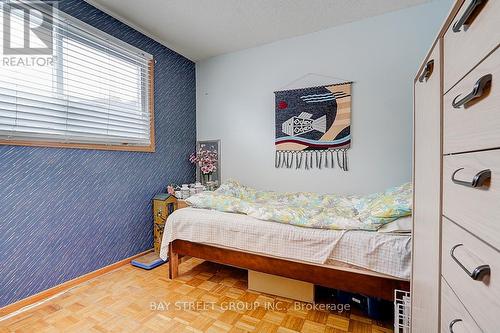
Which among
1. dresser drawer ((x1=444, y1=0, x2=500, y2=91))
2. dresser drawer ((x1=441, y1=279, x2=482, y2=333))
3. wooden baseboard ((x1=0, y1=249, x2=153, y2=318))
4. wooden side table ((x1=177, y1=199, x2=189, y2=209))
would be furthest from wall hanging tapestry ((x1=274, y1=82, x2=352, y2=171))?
wooden baseboard ((x1=0, y1=249, x2=153, y2=318))

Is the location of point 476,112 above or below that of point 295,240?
above

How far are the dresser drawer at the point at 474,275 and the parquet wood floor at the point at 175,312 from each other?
1095 mm

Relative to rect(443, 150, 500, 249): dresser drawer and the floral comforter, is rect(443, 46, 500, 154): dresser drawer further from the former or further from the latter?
the floral comforter

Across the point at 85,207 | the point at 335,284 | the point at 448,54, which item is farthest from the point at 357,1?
the point at 85,207

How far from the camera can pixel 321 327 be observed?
1.51 m

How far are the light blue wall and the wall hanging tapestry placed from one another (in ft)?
0.30

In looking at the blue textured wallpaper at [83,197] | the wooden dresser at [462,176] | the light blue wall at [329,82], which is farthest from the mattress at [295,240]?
the light blue wall at [329,82]

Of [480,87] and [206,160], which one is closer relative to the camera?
[480,87]

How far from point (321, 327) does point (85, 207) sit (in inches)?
86.7

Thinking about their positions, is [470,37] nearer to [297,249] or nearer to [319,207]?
[297,249]

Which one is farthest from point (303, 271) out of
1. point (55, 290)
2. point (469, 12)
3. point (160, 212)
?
point (55, 290)

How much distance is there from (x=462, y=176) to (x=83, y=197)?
8.57ft

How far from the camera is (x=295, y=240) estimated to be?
1626mm

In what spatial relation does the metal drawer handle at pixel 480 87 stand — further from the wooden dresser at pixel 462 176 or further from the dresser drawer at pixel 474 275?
the dresser drawer at pixel 474 275
